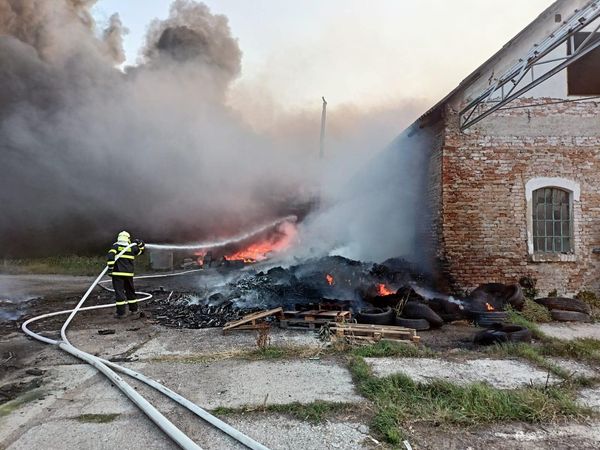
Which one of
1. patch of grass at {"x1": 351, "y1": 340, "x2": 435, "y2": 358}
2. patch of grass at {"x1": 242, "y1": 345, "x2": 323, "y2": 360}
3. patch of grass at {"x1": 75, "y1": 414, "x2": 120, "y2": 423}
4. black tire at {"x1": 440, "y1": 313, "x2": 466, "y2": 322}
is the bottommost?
patch of grass at {"x1": 75, "y1": 414, "x2": 120, "y2": 423}

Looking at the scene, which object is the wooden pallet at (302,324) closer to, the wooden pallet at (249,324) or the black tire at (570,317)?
the wooden pallet at (249,324)

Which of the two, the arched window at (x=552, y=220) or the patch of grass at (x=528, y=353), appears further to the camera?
the arched window at (x=552, y=220)

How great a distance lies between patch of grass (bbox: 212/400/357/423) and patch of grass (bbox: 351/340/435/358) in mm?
1382

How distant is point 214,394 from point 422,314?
156 inches

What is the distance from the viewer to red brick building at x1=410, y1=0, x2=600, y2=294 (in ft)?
26.1

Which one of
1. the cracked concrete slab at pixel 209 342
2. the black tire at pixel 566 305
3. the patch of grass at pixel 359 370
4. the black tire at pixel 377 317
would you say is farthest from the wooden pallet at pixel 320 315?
the black tire at pixel 566 305

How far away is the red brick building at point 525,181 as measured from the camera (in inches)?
313

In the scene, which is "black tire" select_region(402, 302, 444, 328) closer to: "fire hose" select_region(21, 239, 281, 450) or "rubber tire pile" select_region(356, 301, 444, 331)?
"rubber tire pile" select_region(356, 301, 444, 331)

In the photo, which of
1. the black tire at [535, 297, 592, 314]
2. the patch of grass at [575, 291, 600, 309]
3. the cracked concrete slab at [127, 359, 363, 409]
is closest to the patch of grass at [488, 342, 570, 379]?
the cracked concrete slab at [127, 359, 363, 409]

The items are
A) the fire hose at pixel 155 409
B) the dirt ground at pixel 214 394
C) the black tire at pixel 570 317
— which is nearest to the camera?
the fire hose at pixel 155 409

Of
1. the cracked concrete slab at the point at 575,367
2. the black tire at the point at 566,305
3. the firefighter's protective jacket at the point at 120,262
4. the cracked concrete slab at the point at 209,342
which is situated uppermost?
the firefighter's protective jacket at the point at 120,262

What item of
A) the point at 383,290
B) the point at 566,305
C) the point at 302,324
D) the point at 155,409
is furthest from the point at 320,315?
the point at 566,305

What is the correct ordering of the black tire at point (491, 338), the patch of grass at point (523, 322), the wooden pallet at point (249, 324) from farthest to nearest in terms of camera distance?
the wooden pallet at point (249, 324) < the patch of grass at point (523, 322) < the black tire at point (491, 338)

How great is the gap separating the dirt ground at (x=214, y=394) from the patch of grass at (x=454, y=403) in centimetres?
10
